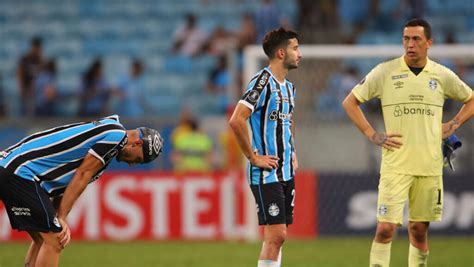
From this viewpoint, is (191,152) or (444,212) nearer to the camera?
(444,212)

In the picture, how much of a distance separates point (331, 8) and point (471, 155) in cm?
509

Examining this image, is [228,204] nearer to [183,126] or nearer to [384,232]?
[183,126]

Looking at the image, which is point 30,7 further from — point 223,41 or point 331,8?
point 331,8

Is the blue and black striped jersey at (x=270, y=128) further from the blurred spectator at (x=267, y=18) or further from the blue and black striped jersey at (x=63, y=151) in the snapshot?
the blurred spectator at (x=267, y=18)

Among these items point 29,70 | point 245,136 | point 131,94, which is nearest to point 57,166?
point 245,136

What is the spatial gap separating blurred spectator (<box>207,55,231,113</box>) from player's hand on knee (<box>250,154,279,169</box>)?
38.0ft

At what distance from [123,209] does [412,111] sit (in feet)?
28.4

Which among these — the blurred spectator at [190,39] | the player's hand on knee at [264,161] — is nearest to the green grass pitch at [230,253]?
the player's hand on knee at [264,161]

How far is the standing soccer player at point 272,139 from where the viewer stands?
31.4ft

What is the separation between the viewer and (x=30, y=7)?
23812 mm

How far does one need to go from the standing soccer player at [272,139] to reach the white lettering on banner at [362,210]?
7759 mm

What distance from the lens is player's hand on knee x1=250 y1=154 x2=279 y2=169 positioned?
9.61 m

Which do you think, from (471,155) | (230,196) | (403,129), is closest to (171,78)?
(230,196)

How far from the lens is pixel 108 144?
880cm
